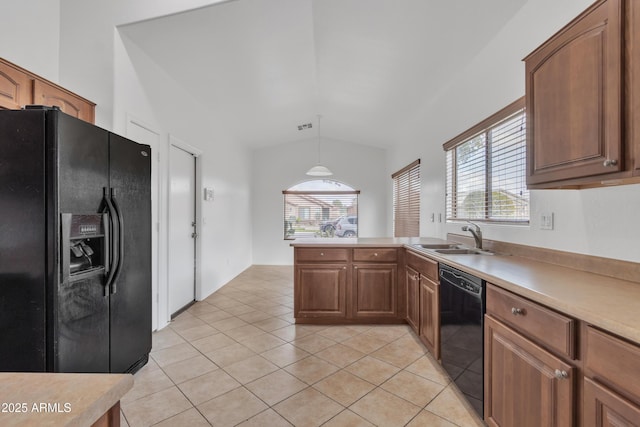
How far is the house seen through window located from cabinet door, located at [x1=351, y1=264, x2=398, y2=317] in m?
3.86

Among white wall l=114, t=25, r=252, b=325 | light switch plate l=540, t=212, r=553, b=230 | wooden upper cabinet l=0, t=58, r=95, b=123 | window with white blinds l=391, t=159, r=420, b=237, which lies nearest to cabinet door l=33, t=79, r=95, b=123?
wooden upper cabinet l=0, t=58, r=95, b=123

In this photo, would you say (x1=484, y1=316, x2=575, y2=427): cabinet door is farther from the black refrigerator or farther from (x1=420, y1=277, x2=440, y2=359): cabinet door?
the black refrigerator

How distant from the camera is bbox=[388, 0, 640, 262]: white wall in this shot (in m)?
1.46

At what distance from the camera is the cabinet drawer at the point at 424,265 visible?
90.9 inches

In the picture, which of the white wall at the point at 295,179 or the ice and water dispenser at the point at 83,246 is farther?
the white wall at the point at 295,179

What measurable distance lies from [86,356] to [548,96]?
9.51 ft

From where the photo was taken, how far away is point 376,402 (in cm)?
191

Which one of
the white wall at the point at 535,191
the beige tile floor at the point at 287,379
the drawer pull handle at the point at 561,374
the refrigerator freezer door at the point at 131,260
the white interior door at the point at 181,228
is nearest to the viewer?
the drawer pull handle at the point at 561,374

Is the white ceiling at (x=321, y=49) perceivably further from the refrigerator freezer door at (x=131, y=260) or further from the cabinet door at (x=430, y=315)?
the cabinet door at (x=430, y=315)

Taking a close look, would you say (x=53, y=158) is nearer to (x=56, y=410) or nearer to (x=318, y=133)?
(x=56, y=410)

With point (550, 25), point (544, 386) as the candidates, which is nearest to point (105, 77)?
point (550, 25)

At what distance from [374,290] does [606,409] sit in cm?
229

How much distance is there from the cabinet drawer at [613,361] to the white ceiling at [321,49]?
2.26 meters

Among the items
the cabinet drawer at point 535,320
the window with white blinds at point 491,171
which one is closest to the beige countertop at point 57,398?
the cabinet drawer at point 535,320
